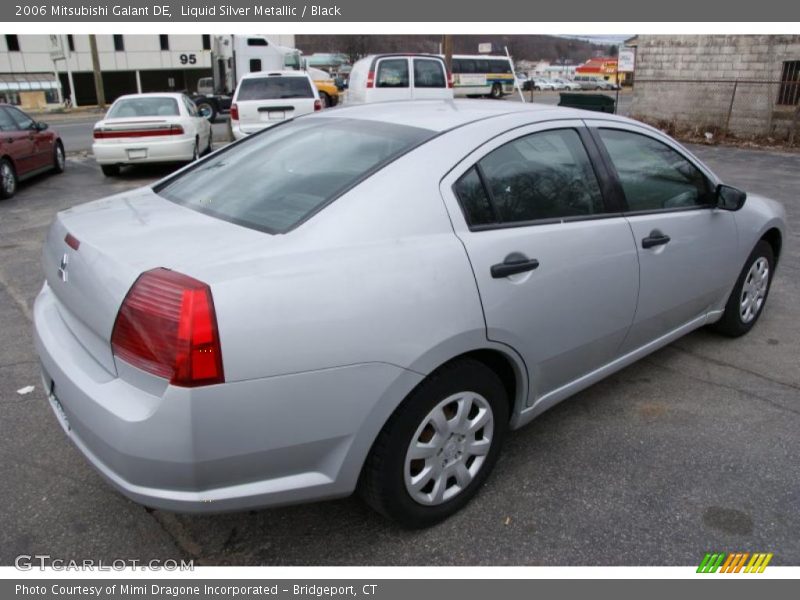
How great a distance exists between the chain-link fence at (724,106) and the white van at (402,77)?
23.8 ft

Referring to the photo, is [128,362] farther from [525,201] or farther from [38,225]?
[38,225]

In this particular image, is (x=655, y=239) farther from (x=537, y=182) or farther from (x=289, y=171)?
(x=289, y=171)

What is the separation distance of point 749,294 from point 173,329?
3884mm

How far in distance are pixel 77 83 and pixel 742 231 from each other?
66127 millimetres

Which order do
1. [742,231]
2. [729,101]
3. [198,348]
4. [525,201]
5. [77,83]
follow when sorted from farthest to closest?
[77,83]
[729,101]
[742,231]
[525,201]
[198,348]

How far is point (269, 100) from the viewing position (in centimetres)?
1220

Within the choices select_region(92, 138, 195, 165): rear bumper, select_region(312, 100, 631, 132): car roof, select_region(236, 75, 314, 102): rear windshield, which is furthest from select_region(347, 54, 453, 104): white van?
select_region(312, 100, 631, 132): car roof

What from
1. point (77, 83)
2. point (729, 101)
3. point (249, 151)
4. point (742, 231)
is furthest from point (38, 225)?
point (77, 83)

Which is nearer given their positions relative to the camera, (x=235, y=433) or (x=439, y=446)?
(x=235, y=433)

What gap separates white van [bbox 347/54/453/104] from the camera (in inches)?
589

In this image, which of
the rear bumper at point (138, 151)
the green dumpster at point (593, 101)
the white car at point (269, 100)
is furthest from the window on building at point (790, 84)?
the rear bumper at point (138, 151)

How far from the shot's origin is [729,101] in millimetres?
17266

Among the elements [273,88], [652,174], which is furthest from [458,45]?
[652,174]

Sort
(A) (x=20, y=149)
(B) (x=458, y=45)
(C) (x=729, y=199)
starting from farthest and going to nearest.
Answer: (B) (x=458, y=45)
(A) (x=20, y=149)
(C) (x=729, y=199)
